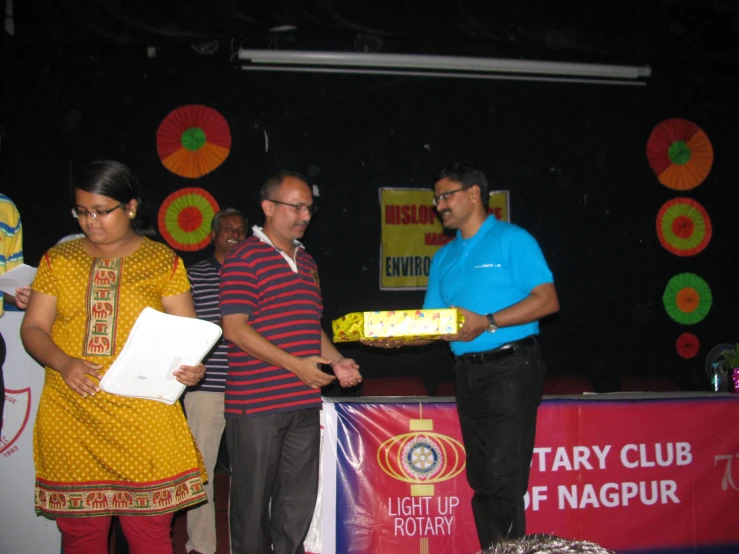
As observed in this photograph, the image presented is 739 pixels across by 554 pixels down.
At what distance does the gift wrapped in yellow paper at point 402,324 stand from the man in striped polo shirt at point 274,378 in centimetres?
16

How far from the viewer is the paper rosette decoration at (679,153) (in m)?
6.19

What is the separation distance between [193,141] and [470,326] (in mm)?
3697

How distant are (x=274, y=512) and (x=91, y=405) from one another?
3.20ft

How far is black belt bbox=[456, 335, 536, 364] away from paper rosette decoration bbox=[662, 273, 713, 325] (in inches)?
159

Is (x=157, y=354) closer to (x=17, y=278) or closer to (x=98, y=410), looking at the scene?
(x=98, y=410)

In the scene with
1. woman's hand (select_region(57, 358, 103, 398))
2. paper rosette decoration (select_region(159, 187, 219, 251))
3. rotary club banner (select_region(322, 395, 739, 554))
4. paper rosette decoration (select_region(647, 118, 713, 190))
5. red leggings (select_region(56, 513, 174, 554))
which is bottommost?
rotary club banner (select_region(322, 395, 739, 554))

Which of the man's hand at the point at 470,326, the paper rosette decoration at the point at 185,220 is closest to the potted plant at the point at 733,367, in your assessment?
the man's hand at the point at 470,326

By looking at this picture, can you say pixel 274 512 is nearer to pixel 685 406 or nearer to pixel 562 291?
pixel 685 406

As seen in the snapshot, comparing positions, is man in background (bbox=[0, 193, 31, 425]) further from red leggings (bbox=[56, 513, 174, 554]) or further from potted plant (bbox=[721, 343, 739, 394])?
potted plant (bbox=[721, 343, 739, 394])

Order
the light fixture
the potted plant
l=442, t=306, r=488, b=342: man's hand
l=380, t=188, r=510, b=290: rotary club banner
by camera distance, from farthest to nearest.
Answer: l=380, t=188, r=510, b=290: rotary club banner
the light fixture
the potted plant
l=442, t=306, r=488, b=342: man's hand

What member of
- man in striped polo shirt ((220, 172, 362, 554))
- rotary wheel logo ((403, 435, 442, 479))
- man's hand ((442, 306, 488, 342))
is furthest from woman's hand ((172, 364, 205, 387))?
rotary wheel logo ((403, 435, 442, 479))

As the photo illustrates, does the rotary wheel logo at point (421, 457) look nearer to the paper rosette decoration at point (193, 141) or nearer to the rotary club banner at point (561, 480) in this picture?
the rotary club banner at point (561, 480)

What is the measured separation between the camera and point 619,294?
20.1ft

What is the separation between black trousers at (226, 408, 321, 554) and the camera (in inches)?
98.3
